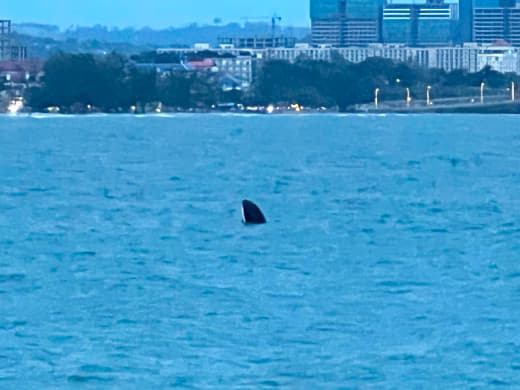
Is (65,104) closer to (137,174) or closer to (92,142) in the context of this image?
(92,142)

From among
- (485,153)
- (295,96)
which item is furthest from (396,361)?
(295,96)

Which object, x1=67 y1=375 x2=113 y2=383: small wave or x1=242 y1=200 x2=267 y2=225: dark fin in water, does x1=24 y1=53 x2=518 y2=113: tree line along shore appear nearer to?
x1=242 y1=200 x2=267 y2=225: dark fin in water

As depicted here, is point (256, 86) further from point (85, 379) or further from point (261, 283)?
point (85, 379)

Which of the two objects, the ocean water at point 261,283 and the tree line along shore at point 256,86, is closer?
the ocean water at point 261,283

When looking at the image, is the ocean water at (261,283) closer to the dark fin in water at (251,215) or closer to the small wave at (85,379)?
the small wave at (85,379)

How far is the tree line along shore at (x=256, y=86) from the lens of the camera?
15112cm

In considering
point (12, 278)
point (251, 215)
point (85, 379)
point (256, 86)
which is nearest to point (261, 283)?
point (12, 278)

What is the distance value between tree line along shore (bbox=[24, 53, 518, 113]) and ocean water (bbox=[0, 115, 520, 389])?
342 feet

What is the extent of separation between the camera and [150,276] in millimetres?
23531

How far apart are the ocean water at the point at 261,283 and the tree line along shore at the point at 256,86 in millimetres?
104093

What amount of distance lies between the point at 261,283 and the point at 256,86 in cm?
14636

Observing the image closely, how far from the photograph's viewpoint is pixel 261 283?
22828mm

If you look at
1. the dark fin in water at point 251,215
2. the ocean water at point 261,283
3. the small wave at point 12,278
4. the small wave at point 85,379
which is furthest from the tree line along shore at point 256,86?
the small wave at point 85,379

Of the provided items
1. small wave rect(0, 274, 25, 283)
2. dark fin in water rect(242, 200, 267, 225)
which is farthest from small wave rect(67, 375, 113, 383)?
dark fin in water rect(242, 200, 267, 225)
